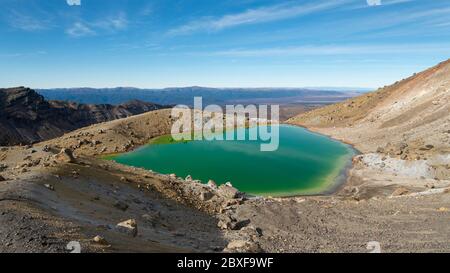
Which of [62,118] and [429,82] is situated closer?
[429,82]

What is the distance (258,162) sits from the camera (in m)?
51.1

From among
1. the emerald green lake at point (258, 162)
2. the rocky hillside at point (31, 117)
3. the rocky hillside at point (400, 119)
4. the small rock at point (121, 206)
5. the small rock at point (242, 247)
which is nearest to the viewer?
the small rock at point (242, 247)

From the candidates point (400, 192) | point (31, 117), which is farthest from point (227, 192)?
point (31, 117)

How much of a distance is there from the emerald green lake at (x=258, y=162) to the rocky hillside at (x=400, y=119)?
18.1 ft

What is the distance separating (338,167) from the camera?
159ft

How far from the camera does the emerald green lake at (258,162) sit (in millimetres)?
40344

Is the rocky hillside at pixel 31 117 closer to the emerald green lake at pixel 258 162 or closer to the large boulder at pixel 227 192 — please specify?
the emerald green lake at pixel 258 162

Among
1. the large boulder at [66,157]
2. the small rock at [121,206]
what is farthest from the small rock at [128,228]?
the large boulder at [66,157]

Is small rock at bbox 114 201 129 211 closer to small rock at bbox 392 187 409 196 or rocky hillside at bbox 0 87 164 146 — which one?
small rock at bbox 392 187 409 196

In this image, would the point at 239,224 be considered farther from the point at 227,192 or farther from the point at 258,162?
the point at 258,162

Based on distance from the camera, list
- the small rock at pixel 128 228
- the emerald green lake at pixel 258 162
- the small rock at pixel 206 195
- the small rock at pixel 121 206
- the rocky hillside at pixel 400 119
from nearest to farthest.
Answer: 1. the small rock at pixel 128 228
2. the small rock at pixel 121 206
3. the small rock at pixel 206 195
4. the emerald green lake at pixel 258 162
5. the rocky hillside at pixel 400 119

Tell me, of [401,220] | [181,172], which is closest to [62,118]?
[181,172]
